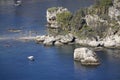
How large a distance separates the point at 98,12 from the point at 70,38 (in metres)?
8.53

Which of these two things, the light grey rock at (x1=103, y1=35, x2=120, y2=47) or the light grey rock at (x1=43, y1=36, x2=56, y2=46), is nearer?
the light grey rock at (x1=103, y1=35, x2=120, y2=47)

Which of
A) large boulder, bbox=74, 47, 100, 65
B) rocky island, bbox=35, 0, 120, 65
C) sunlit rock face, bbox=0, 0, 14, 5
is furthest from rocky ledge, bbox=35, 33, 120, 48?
sunlit rock face, bbox=0, 0, 14, 5

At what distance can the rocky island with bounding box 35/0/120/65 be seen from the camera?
89.6 m

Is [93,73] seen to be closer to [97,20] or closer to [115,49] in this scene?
[115,49]

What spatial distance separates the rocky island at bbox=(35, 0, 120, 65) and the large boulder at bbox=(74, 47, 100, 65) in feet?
28.2

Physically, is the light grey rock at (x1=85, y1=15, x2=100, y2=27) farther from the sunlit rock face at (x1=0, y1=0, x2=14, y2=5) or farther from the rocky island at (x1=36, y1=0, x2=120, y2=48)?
the sunlit rock face at (x1=0, y1=0, x2=14, y2=5)

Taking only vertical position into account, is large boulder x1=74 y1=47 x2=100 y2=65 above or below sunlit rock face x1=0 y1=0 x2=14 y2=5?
below

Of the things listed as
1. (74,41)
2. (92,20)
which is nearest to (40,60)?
(74,41)

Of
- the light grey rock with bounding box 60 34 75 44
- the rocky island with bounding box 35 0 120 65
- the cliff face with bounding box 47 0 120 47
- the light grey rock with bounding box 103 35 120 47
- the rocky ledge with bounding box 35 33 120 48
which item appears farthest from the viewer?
the light grey rock with bounding box 60 34 75 44

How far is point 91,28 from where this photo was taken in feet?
303

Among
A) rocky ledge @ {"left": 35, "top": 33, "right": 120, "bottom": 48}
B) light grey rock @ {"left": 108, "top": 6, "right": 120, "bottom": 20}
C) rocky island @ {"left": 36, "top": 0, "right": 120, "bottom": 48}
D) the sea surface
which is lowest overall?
the sea surface

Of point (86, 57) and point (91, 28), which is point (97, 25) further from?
point (86, 57)

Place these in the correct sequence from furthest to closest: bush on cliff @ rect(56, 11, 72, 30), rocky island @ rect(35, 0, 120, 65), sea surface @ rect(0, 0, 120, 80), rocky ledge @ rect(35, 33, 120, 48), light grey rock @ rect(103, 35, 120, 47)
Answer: bush on cliff @ rect(56, 11, 72, 30) < rocky island @ rect(35, 0, 120, 65) < rocky ledge @ rect(35, 33, 120, 48) < light grey rock @ rect(103, 35, 120, 47) < sea surface @ rect(0, 0, 120, 80)

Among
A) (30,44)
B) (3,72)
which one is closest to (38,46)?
(30,44)
